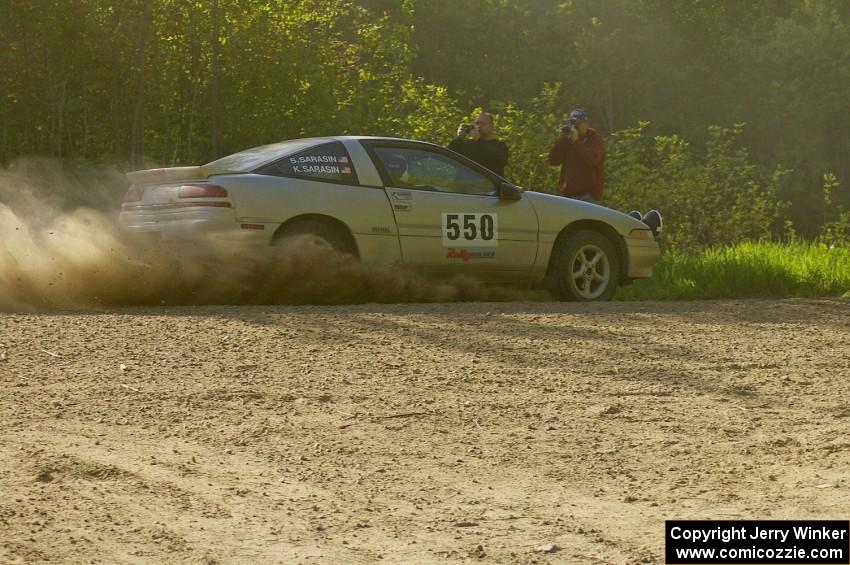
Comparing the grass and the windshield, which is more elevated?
the windshield

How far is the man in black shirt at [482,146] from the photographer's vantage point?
1430 centimetres

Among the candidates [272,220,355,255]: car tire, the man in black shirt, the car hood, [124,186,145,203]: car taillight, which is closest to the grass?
the car hood

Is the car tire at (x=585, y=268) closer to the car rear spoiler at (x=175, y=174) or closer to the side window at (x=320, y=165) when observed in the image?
the side window at (x=320, y=165)

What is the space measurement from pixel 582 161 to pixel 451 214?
302 cm

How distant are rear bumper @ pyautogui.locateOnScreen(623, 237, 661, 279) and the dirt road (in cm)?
263

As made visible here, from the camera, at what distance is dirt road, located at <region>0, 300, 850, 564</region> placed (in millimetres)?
4725

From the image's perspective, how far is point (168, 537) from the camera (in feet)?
15.1

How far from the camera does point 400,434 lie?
6.39 meters

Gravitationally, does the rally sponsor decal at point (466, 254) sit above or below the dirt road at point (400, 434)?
above

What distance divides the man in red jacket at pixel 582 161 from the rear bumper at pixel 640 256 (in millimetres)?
1546

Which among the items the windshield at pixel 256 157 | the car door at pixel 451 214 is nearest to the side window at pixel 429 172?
the car door at pixel 451 214

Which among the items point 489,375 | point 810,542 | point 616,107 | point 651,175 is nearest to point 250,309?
point 489,375

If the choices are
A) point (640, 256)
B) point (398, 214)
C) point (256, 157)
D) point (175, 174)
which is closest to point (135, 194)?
point (175, 174)

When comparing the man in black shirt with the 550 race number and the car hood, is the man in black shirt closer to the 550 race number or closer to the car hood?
the car hood
